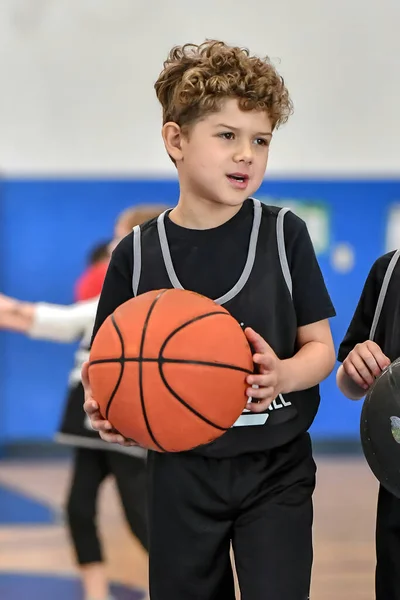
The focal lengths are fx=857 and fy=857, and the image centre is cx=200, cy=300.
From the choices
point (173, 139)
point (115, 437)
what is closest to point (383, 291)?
point (173, 139)

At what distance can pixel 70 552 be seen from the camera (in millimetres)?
4227

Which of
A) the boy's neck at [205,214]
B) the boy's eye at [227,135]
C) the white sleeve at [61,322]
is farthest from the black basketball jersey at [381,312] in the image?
the white sleeve at [61,322]

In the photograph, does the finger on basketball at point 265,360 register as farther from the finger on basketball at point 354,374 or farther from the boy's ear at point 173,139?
the boy's ear at point 173,139

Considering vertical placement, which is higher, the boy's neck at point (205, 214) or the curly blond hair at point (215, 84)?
the curly blond hair at point (215, 84)

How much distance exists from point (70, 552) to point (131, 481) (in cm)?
92

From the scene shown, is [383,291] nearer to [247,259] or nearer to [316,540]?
[247,259]

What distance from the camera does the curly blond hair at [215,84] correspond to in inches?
74.7

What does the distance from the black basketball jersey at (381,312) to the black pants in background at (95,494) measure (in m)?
1.53

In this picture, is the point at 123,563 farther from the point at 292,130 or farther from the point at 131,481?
the point at 292,130

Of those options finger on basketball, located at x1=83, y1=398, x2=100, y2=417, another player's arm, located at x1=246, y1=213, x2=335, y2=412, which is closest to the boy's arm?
another player's arm, located at x1=246, y1=213, x2=335, y2=412

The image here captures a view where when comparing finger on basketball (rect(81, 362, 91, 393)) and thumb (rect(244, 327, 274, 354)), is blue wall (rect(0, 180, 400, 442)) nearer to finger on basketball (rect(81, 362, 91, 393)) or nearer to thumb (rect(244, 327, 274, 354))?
finger on basketball (rect(81, 362, 91, 393))

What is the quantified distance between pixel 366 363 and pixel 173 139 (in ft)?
2.31

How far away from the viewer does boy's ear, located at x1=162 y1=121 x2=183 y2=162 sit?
6.55 feet

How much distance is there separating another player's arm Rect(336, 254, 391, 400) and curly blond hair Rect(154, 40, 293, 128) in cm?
49
